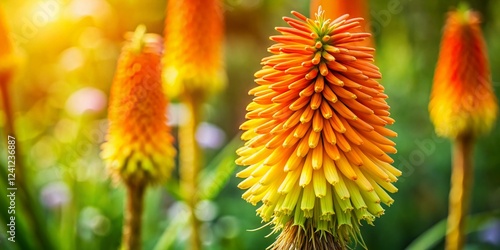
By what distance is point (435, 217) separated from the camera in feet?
19.2

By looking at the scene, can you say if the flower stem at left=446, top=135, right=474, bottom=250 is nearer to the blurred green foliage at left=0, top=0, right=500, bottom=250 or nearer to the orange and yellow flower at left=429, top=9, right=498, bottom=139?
the orange and yellow flower at left=429, top=9, right=498, bottom=139

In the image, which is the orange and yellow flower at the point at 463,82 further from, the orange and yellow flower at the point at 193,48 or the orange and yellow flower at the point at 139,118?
the orange and yellow flower at the point at 139,118

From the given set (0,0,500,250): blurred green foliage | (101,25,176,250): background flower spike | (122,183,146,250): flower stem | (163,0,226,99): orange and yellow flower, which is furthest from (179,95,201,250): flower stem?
(122,183,146,250): flower stem

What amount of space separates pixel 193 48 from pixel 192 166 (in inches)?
27.6

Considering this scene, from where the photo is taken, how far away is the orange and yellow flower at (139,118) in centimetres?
288

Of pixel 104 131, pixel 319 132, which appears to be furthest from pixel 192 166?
pixel 104 131

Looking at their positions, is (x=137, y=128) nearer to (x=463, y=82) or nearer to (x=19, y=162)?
(x=19, y=162)

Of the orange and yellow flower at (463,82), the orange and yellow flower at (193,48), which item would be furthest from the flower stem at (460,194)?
the orange and yellow flower at (193,48)

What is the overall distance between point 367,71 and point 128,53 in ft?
4.52

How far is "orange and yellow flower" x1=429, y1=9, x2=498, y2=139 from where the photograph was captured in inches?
138

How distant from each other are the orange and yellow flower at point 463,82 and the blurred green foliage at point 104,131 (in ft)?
4.34

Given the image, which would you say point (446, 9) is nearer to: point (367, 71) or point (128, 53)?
point (128, 53)

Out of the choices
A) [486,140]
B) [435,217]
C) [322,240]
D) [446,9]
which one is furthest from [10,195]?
[446,9]

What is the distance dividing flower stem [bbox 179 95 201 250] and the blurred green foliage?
0.27m
